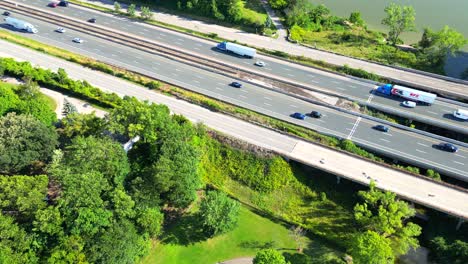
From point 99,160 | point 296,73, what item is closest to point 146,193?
point 99,160

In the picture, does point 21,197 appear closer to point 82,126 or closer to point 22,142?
point 22,142

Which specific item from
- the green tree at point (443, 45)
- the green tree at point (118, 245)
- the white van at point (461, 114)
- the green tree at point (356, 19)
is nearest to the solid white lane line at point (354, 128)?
the white van at point (461, 114)

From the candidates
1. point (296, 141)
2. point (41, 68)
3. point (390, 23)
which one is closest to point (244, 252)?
point (296, 141)

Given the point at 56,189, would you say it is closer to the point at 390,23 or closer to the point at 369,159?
the point at 369,159

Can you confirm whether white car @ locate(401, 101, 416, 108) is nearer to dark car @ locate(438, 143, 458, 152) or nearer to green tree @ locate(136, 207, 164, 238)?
dark car @ locate(438, 143, 458, 152)

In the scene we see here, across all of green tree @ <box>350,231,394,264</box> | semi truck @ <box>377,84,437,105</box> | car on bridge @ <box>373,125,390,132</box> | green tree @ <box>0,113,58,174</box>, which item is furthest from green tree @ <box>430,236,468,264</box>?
green tree @ <box>0,113,58,174</box>
